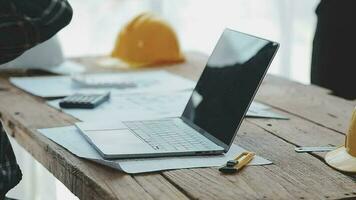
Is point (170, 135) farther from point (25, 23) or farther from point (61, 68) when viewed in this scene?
point (61, 68)

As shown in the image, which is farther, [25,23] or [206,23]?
[206,23]

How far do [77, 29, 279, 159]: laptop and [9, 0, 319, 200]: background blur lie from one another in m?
1.26

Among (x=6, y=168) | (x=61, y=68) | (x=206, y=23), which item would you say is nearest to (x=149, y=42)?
(x=61, y=68)

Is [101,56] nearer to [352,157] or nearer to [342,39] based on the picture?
[342,39]

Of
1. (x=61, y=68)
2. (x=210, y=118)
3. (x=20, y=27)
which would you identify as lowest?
(x=61, y=68)

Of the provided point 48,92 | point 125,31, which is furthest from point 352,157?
point 125,31

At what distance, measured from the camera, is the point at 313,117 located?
1.32 meters

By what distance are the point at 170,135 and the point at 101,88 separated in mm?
510

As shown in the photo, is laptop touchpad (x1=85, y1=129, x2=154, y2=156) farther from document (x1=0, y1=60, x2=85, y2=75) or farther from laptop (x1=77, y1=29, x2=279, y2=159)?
document (x1=0, y1=60, x2=85, y2=75)

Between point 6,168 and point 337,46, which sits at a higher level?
point 337,46

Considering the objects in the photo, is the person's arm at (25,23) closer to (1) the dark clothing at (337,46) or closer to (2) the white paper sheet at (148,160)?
(2) the white paper sheet at (148,160)

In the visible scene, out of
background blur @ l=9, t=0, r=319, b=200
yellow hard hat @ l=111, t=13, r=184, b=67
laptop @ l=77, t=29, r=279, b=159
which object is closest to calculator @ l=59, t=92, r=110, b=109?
laptop @ l=77, t=29, r=279, b=159

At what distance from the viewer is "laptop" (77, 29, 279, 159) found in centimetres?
102

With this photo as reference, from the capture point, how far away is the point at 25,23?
3.06 feet
